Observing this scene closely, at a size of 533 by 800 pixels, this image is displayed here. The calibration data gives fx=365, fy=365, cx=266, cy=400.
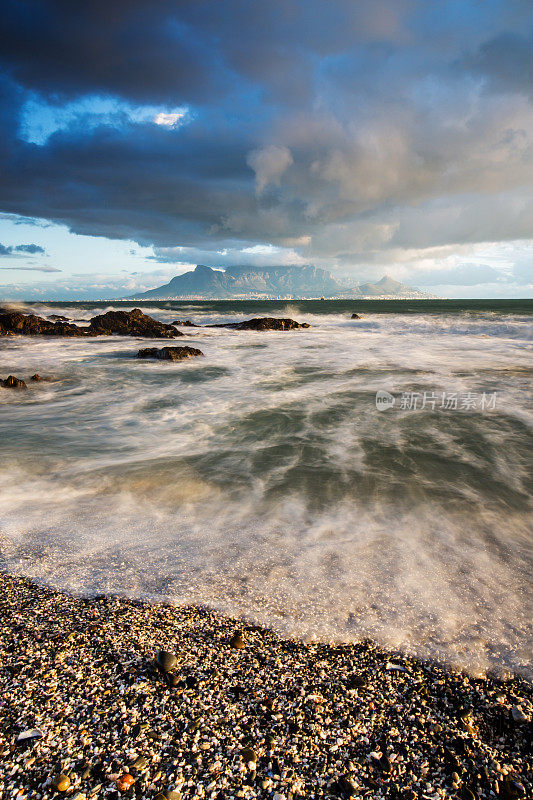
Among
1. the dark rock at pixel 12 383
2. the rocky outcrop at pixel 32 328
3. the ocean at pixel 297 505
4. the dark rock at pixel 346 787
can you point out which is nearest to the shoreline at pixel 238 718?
the dark rock at pixel 346 787

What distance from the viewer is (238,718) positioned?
2.07 m

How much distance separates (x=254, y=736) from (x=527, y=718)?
62.9 inches

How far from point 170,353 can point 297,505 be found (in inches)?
555

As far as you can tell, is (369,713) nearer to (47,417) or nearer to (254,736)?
(254,736)

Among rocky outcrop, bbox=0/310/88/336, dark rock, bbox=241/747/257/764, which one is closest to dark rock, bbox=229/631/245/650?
dark rock, bbox=241/747/257/764

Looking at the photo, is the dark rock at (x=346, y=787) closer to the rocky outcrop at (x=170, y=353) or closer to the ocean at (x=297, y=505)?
the ocean at (x=297, y=505)

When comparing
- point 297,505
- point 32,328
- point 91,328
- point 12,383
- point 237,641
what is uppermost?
point 91,328

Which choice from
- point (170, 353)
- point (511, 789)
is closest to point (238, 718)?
point (511, 789)

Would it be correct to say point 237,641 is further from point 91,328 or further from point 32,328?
point 32,328

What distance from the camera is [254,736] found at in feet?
6.45

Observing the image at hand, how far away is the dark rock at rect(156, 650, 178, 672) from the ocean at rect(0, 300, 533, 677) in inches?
25.1

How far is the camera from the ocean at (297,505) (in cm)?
305

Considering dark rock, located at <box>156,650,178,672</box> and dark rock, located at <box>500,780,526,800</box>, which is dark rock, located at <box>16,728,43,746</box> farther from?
dark rock, located at <box>500,780,526,800</box>

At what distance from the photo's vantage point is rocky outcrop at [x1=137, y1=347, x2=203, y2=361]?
1764 centimetres
